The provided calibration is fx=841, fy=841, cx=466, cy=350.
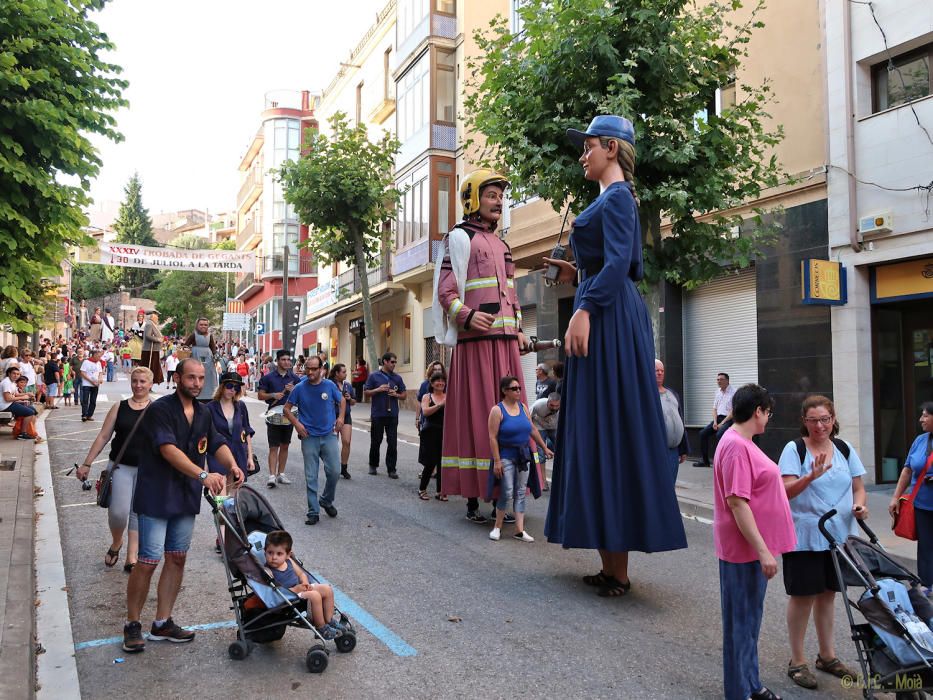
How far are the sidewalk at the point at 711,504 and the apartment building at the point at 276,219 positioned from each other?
124 ft

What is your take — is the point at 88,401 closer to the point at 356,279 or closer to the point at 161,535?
the point at 356,279

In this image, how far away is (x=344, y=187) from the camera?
76.3ft

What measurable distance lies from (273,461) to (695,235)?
21.5 feet

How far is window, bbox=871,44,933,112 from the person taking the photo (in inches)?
459

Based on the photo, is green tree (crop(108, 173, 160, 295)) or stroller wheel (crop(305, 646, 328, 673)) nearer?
stroller wheel (crop(305, 646, 328, 673))

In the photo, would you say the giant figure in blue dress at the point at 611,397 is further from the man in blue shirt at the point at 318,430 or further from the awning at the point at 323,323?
the awning at the point at 323,323

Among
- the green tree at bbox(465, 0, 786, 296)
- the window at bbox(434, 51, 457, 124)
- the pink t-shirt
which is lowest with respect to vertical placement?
the pink t-shirt

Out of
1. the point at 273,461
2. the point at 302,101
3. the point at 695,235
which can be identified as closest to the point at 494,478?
the point at 273,461

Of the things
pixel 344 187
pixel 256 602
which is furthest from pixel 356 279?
pixel 256 602

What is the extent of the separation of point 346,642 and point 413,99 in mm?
24647

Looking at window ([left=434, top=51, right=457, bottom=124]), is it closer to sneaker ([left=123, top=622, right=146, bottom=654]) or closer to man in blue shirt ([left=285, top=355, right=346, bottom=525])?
man in blue shirt ([left=285, top=355, right=346, bottom=525])

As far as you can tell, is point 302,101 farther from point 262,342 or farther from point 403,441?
point 403,441

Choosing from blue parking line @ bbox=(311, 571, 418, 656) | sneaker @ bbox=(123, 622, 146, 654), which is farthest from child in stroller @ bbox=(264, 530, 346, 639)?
sneaker @ bbox=(123, 622, 146, 654)

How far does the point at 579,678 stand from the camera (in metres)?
4.36
